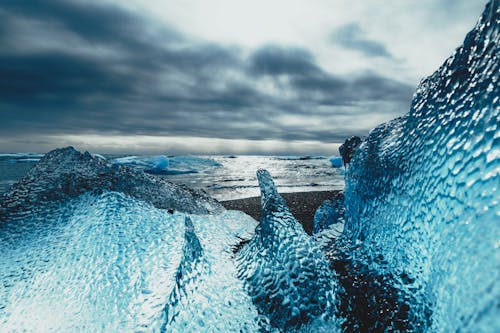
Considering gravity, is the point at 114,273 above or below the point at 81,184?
below

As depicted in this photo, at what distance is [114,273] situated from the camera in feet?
4.12

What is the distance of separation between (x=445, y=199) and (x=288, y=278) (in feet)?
2.07

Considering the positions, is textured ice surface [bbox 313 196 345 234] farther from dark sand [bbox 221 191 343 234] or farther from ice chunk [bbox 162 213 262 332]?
dark sand [bbox 221 191 343 234]

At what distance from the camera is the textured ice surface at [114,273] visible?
1.11 m

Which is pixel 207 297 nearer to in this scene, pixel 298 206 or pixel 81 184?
pixel 81 184

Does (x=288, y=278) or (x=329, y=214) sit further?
(x=329, y=214)

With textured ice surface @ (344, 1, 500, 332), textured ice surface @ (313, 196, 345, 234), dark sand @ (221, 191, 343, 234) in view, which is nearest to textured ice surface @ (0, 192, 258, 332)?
textured ice surface @ (344, 1, 500, 332)

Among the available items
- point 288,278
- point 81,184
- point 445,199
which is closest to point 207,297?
point 288,278

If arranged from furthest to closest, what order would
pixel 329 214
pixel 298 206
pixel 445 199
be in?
pixel 298 206, pixel 329 214, pixel 445 199

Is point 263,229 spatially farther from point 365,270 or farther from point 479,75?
point 479,75

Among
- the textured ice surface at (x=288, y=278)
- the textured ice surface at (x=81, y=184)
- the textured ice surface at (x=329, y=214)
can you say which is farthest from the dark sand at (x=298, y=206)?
the textured ice surface at (x=288, y=278)

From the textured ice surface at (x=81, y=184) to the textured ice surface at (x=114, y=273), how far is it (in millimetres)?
98

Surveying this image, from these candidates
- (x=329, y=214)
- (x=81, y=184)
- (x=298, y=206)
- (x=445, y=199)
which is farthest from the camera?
(x=298, y=206)

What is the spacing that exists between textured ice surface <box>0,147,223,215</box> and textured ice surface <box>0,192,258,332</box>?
3.8 inches
